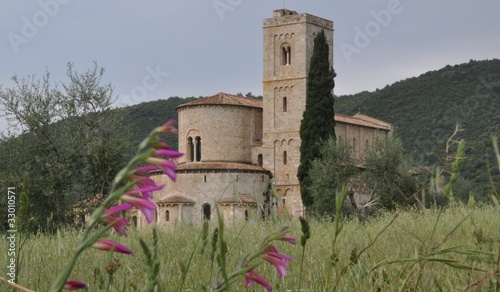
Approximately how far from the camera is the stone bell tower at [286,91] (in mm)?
40250

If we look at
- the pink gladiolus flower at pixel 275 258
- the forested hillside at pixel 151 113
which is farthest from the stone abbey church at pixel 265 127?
the pink gladiolus flower at pixel 275 258

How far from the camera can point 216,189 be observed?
124 feet

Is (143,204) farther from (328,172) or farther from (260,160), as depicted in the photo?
(260,160)

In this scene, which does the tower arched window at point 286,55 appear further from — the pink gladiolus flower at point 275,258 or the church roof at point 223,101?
the pink gladiolus flower at point 275,258

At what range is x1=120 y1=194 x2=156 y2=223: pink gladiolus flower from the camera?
1.16m

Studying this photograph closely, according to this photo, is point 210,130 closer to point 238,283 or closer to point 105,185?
point 105,185

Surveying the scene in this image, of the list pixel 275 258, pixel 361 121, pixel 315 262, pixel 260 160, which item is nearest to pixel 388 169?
pixel 260 160

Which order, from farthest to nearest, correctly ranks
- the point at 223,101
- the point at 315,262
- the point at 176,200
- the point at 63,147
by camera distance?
the point at 223,101
the point at 176,200
the point at 63,147
the point at 315,262

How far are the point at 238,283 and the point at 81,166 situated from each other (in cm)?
2358

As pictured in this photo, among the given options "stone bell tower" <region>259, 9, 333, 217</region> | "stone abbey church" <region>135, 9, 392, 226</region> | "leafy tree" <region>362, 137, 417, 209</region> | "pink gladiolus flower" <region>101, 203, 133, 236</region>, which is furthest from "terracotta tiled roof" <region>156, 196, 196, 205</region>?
"pink gladiolus flower" <region>101, 203, 133, 236</region>

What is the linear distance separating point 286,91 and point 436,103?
26753mm

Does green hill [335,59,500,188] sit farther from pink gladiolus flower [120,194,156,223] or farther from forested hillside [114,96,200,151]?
pink gladiolus flower [120,194,156,223]

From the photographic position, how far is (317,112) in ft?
113

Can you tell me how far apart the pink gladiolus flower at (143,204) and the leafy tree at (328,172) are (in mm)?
31317
